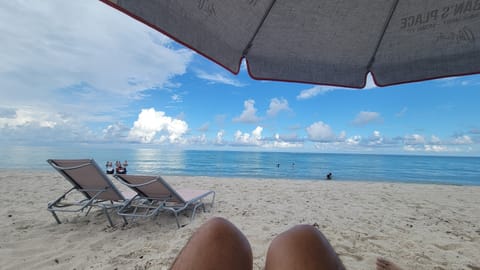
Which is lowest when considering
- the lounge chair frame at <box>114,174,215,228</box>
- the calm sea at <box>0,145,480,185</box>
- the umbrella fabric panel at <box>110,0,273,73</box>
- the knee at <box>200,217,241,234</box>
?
the calm sea at <box>0,145,480,185</box>

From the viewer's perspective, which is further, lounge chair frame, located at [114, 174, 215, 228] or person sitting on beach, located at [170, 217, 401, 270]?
lounge chair frame, located at [114, 174, 215, 228]

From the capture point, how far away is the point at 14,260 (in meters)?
2.32

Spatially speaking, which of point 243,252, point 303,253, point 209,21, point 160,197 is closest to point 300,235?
point 303,253

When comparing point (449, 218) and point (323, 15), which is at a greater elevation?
point (323, 15)

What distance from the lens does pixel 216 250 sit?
797 millimetres

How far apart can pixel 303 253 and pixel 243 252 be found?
9.6 inches

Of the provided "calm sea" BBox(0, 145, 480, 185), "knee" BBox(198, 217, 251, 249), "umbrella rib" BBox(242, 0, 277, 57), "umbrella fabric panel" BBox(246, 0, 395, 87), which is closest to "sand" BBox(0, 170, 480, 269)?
"knee" BBox(198, 217, 251, 249)

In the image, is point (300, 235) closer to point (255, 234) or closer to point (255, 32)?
point (255, 32)

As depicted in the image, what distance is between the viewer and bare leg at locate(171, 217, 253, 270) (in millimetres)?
763

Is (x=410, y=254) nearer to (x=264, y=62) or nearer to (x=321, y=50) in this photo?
(x=321, y=50)

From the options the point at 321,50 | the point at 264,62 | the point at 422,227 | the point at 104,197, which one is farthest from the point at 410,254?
the point at 104,197

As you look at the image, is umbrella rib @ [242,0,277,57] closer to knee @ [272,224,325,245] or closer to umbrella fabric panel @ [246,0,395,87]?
umbrella fabric panel @ [246,0,395,87]

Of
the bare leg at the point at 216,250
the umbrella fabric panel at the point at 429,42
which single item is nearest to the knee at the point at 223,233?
the bare leg at the point at 216,250

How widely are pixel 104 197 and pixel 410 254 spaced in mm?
4434
